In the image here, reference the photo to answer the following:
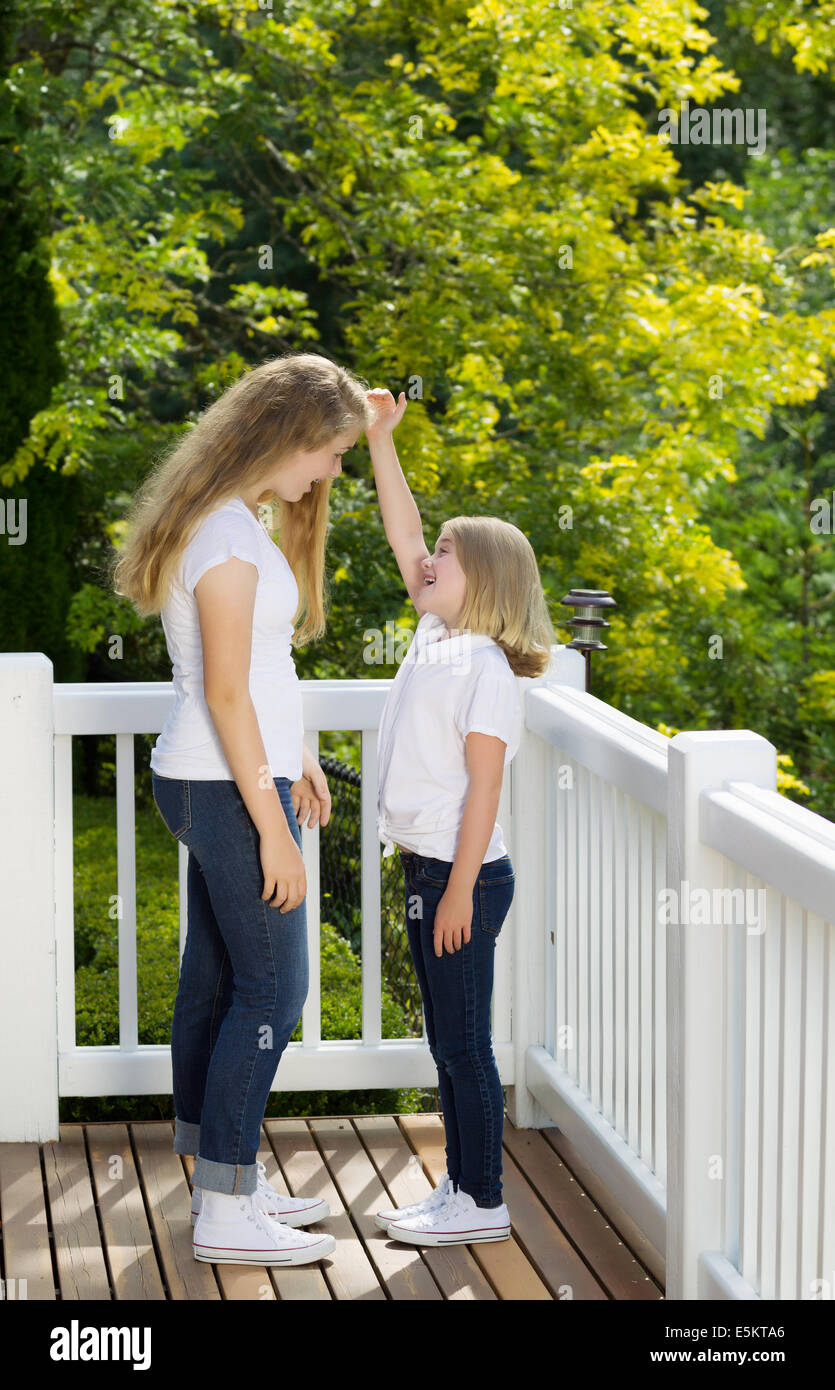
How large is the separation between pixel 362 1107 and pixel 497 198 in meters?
4.09

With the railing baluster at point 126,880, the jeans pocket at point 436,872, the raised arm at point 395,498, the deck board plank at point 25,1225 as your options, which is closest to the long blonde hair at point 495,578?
the raised arm at point 395,498

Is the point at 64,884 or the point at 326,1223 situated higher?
the point at 64,884

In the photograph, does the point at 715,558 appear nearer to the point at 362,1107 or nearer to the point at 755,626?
the point at 755,626

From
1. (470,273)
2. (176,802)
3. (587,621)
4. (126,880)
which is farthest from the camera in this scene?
Result: (470,273)

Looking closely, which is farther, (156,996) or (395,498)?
(156,996)

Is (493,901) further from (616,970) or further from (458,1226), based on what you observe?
(458,1226)

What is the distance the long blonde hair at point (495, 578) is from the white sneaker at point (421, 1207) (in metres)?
0.97

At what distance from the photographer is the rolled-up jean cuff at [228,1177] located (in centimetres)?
250

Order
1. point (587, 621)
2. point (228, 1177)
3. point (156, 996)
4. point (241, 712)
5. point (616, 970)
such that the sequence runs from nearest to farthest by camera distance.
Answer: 1. point (241, 712)
2. point (228, 1177)
3. point (616, 970)
4. point (587, 621)
5. point (156, 996)

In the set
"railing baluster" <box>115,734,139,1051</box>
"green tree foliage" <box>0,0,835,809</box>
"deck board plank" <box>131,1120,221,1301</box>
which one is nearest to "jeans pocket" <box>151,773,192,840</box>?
"railing baluster" <box>115,734,139,1051</box>

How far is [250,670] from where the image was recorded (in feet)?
7.74

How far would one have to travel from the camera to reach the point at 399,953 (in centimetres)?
445

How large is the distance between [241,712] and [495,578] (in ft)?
1.63

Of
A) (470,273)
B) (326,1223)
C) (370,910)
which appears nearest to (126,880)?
(370,910)
